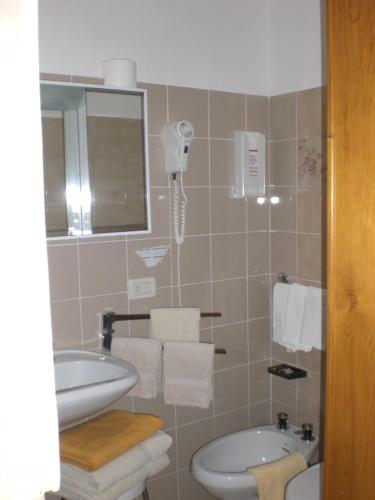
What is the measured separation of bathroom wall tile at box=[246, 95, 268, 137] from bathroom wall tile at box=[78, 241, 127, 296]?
3.12 ft

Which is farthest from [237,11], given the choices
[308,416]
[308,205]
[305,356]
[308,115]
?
[308,416]

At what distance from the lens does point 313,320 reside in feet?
7.85

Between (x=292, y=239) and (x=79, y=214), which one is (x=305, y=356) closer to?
(x=292, y=239)

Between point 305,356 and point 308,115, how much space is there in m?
1.20

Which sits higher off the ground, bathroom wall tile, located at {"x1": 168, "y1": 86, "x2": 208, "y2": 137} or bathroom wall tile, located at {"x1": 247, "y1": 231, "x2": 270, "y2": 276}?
bathroom wall tile, located at {"x1": 168, "y1": 86, "x2": 208, "y2": 137}

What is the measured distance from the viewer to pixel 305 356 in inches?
99.7

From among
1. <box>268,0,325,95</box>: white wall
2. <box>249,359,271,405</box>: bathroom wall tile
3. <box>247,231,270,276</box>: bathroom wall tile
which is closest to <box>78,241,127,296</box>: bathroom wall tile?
<box>247,231,270,276</box>: bathroom wall tile

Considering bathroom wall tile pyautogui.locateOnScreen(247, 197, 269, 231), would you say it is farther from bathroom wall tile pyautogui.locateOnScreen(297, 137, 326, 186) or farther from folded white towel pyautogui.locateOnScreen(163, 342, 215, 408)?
folded white towel pyautogui.locateOnScreen(163, 342, 215, 408)

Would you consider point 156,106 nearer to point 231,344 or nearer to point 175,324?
point 175,324

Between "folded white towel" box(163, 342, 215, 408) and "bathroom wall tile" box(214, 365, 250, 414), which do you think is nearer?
"folded white towel" box(163, 342, 215, 408)

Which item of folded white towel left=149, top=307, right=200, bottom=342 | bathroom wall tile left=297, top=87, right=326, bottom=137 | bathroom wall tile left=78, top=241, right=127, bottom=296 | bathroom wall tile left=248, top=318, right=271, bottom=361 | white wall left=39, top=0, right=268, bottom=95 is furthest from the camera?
bathroom wall tile left=248, top=318, right=271, bottom=361

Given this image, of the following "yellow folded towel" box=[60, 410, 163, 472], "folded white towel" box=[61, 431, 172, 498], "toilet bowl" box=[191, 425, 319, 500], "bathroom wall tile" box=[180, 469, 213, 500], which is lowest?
"bathroom wall tile" box=[180, 469, 213, 500]

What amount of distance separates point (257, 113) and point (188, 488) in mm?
1928

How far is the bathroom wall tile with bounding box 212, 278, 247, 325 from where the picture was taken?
98.9 inches
